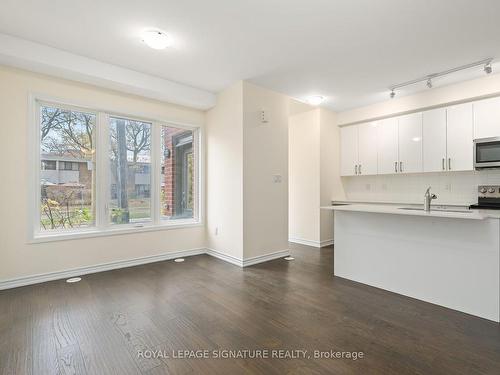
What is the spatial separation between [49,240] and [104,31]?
2579 millimetres

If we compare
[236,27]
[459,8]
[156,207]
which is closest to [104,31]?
[236,27]

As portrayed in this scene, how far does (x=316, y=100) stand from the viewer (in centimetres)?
468

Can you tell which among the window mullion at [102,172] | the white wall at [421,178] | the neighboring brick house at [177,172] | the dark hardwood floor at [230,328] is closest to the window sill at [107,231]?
the window mullion at [102,172]

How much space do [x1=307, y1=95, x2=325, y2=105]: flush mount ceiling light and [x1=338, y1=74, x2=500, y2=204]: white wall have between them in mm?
994

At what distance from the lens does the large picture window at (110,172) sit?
3.44 metres

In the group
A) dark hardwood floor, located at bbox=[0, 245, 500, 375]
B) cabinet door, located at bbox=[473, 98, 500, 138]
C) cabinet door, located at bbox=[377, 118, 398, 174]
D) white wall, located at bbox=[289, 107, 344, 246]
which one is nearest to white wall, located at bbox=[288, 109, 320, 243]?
white wall, located at bbox=[289, 107, 344, 246]

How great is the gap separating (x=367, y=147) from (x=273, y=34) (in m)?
3.28

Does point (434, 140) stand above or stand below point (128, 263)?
above

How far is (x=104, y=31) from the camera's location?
8.73 ft

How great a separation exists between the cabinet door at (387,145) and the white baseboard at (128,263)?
2432 mm

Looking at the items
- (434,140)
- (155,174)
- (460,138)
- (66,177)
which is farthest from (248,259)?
(460,138)

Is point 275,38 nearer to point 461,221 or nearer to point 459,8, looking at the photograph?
point 459,8

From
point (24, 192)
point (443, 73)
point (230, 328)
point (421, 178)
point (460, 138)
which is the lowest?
point (230, 328)

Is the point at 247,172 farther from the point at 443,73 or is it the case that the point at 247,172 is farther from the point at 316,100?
the point at 443,73
